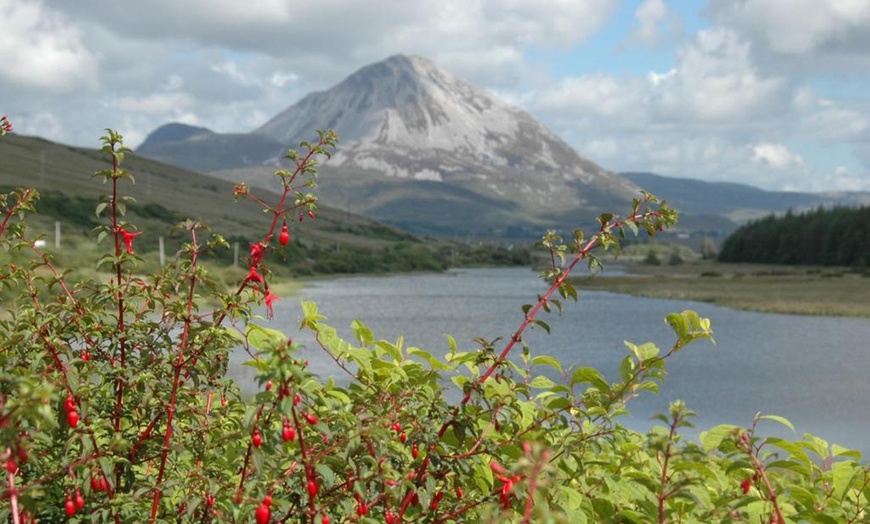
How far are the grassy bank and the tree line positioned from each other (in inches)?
248

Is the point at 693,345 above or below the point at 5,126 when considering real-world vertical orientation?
below

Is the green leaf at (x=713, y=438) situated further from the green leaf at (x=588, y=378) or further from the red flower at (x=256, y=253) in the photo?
the red flower at (x=256, y=253)

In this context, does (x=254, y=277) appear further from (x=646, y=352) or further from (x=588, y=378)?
(x=646, y=352)

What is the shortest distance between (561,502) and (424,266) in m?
124

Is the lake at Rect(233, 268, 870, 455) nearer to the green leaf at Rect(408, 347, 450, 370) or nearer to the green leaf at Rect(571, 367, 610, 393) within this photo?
the green leaf at Rect(408, 347, 450, 370)

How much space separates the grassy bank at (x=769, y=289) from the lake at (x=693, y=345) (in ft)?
8.17

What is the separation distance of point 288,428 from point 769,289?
8289cm

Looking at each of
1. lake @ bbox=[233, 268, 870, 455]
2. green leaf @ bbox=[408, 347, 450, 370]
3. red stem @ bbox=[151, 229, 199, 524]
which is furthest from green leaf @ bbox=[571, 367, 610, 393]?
lake @ bbox=[233, 268, 870, 455]

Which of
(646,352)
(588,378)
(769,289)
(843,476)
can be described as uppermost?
(646,352)

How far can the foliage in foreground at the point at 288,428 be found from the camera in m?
2.63

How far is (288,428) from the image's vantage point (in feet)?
7.56

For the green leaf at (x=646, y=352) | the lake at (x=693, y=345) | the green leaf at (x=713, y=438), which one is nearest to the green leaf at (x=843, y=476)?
the green leaf at (x=713, y=438)

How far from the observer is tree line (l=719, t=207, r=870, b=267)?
379 feet

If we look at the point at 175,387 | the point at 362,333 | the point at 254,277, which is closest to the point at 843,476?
the point at 362,333
